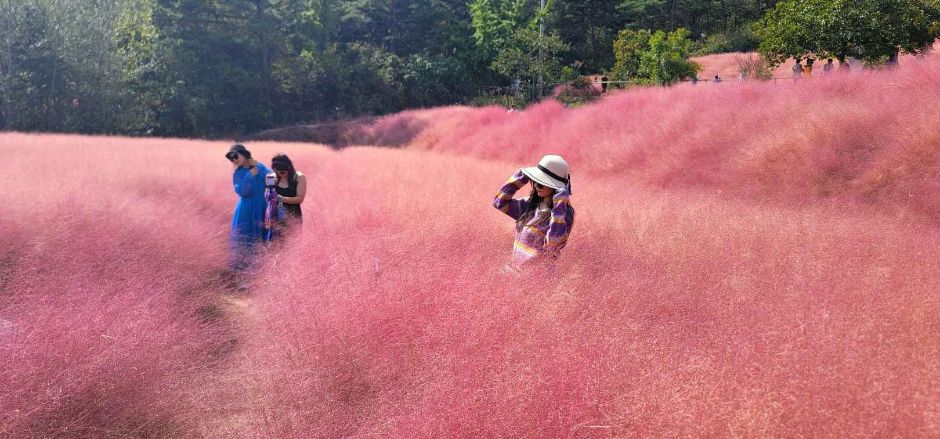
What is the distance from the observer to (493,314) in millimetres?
3736

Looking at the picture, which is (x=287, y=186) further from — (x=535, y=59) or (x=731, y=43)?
(x=731, y=43)

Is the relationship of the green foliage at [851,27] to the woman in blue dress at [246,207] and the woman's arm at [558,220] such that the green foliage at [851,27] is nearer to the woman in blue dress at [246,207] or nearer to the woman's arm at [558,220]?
the woman's arm at [558,220]

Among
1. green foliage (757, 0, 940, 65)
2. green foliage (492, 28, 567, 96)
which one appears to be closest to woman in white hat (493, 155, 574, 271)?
green foliage (757, 0, 940, 65)

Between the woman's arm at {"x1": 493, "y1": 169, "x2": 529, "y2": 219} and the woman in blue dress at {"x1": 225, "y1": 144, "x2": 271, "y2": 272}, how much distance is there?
2827 mm

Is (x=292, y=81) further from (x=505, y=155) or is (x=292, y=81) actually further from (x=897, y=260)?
(x=897, y=260)

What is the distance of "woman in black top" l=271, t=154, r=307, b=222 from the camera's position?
6.36 meters

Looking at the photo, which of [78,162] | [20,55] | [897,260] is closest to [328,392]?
[897,260]

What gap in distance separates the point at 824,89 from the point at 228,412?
10078mm

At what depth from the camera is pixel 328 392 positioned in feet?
11.3

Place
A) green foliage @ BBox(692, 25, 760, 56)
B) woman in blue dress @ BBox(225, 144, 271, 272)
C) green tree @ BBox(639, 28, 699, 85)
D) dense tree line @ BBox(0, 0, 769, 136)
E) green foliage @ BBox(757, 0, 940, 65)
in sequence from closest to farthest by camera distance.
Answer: woman in blue dress @ BBox(225, 144, 271, 272)
green foliage @ BBox(757, 0, 940, 65)
green tree @ BBox(639, 28, 699, 85)
dense tree line @ BBox(0, 0, 769, 136)
green foliage @ BBox(692, 25, 760, 56)

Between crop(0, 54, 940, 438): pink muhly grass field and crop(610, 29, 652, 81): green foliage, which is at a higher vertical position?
crop(610, 29, 652, 81): green foliage

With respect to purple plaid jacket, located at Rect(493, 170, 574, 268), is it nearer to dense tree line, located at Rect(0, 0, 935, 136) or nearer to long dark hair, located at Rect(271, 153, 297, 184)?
long dark hair, located at Rect(271, 153, 297, 184)

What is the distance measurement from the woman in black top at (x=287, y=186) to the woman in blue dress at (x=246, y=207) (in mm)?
185

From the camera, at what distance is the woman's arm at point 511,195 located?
4.57 m
